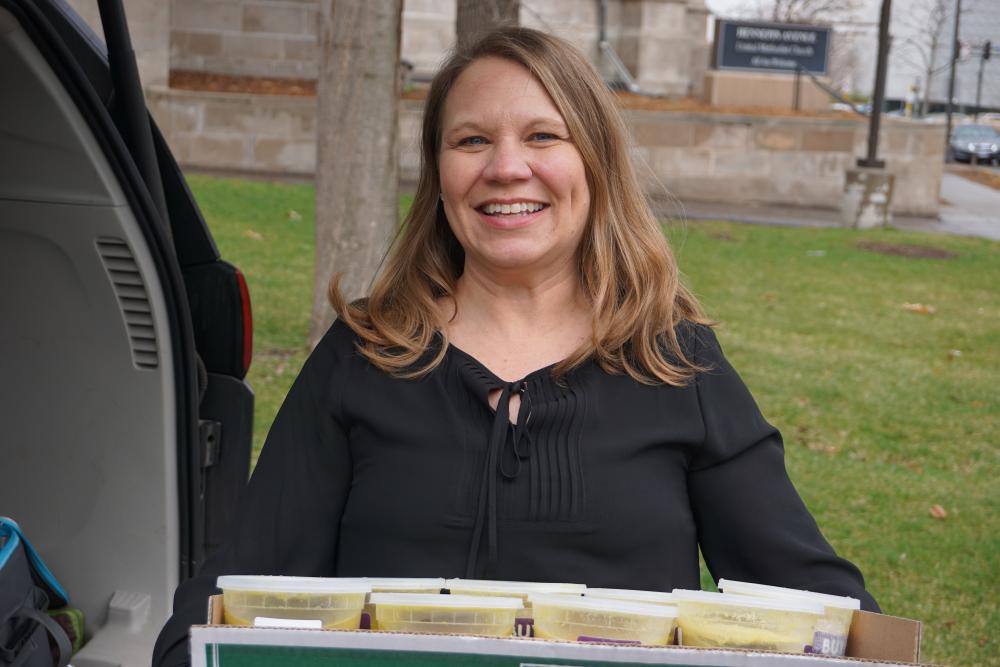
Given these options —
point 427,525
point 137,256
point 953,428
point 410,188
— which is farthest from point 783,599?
point 410,188

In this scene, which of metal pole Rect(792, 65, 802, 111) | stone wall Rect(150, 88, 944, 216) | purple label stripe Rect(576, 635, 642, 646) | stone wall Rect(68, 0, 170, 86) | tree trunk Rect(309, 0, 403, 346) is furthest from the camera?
metal pole Rect(792, 65, 802, 111)

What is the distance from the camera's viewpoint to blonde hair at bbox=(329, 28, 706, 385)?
224 cm

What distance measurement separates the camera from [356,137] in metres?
7.01

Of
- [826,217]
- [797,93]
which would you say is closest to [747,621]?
[826,217]

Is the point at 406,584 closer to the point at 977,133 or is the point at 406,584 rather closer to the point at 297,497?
the point at 297,497

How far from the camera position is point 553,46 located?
2.29m

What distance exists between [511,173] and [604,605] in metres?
0.85

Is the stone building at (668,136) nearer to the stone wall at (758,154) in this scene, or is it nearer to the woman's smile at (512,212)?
the stone wall at (758,154)

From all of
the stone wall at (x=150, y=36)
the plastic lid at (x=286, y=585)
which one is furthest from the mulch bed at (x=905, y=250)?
the plastic lid at (x=286, y=585)

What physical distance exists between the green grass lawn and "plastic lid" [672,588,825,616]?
2.94ft

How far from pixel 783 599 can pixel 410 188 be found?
46.9 ft

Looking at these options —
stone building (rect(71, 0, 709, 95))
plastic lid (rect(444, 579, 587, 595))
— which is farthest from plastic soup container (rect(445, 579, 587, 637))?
stone building (rect(71, 0, 709, 95))

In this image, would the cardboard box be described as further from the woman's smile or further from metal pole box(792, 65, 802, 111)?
metal pole box(792, 65, 802, 111)

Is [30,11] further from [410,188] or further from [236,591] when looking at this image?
[410,188]
